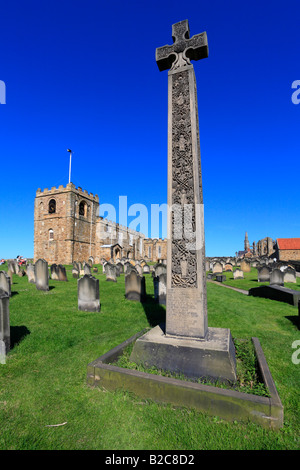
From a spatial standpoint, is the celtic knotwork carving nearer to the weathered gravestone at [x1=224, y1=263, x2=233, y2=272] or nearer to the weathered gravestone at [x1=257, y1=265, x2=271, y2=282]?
the weathered gravestone at [x1=257, y1=265, x2=271, y2=282]

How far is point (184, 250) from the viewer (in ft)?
12.9


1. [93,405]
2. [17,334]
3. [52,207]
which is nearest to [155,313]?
[17,334]

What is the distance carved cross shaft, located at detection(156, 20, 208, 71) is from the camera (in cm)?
410

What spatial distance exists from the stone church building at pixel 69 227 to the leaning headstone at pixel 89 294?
24.5 m

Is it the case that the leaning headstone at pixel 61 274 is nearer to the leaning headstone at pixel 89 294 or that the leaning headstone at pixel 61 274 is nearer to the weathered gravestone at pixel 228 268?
the leaning headstone at pixel 89 294

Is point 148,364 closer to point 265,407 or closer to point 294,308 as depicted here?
point 265,407

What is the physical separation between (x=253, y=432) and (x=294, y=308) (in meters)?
7.71

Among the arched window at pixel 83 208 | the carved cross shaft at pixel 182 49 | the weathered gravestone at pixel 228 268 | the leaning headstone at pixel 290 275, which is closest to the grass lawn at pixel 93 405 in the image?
the carved cross shaft at pixel 182 49

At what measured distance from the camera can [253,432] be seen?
2436mm

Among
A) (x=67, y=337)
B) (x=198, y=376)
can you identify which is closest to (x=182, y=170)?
(x=198, y=376)

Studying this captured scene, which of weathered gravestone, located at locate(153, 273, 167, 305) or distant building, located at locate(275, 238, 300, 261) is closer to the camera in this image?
weathered gravestone, located at locate(153, 273, 167, 305)

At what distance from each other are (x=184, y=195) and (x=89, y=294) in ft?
17.8

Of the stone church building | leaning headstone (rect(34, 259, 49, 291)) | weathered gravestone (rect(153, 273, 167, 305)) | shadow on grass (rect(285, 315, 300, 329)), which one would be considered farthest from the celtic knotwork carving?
the stone church building

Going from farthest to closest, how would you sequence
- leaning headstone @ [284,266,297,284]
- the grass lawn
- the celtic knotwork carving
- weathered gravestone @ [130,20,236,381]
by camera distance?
leaning headstone @ [284,266,297,284] → the celtic knotwork carving → weathered gravestone @ [130,20,236,381] → the grass lawn
